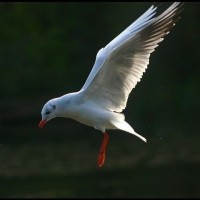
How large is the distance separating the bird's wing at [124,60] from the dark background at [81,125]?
4502 millimetres

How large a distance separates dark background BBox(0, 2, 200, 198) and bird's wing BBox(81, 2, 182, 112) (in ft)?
14.8

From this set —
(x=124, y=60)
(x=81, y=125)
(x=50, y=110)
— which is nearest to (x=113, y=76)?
(x=124, y=60)

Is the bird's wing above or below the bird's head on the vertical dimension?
above

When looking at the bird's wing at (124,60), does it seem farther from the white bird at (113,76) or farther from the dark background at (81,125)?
the dark background at (81,125)

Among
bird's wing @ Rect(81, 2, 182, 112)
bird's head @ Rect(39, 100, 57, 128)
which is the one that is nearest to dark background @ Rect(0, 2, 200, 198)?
bird's wing @ Rect(81, 2, 182, 112)

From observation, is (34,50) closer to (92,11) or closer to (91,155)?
(92,11)

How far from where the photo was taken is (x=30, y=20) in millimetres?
21297

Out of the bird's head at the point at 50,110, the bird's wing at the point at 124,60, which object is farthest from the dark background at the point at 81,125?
the bird's head at the point at 50,110

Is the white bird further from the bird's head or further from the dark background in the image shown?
the dark background

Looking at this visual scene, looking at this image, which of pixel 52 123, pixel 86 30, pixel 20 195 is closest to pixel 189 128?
pixel 52 123

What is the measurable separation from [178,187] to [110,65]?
17.4ft

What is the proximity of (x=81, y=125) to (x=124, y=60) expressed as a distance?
9494 millimetres

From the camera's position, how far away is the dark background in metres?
12.1

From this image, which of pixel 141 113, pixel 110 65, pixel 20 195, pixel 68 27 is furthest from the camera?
pixel 68 27
